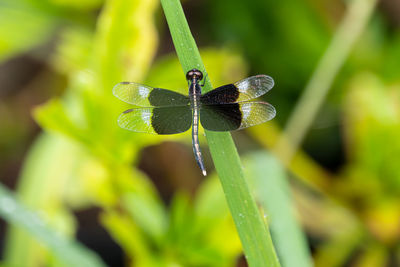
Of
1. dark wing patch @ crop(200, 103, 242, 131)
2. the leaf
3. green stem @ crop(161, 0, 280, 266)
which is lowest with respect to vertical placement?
green stem @ crop(161, 0, 280, 266)

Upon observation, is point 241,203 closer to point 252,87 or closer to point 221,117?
point 221,117

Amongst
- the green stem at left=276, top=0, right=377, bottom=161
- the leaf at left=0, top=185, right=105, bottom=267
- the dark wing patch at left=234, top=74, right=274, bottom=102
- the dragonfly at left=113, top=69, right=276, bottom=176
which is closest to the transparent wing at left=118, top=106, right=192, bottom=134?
the dragonfly at left=113, top=69, right=276, bottom=176

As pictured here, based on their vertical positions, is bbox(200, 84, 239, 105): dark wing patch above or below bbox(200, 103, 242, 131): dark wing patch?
above

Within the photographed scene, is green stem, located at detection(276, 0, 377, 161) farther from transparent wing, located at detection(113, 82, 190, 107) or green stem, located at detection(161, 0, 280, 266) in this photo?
green stem, located at detection(161, 0, 280, 266)

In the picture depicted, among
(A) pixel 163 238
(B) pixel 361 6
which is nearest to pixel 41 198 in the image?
(A) pixel 163 238

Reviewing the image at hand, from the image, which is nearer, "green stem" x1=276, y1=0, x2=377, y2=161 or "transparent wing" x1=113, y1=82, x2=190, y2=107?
"transparent wing" x1=113, y1=82, x2=190, y2=107

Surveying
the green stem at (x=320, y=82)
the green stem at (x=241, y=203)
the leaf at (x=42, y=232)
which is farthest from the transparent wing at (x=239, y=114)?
the green stem at (x=320, y=82)

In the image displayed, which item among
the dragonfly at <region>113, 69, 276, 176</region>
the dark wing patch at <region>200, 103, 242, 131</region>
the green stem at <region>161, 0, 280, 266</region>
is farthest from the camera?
the dragonfly at <region>113, 69, 276, 176</region>

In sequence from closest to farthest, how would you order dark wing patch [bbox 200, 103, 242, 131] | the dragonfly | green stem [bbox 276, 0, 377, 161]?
1. dark wing patch [bbox 200, 103, 242, 131]
2. the dragonfly
3. green stem [bbox 276, 0, 377, 161]

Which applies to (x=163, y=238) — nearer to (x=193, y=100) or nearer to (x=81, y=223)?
(x=193, y=100)
